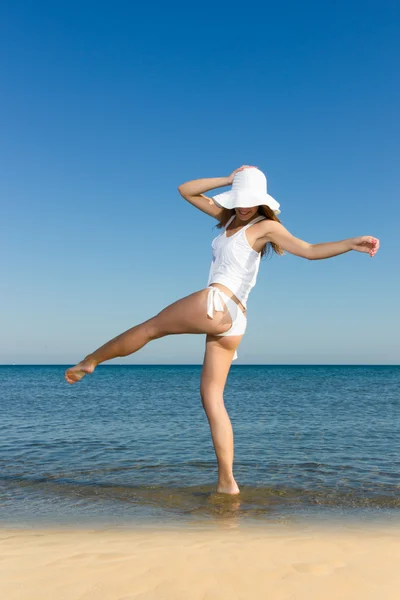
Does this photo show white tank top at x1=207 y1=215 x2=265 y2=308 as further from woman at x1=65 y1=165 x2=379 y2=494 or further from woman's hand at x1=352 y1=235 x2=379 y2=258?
woman's hand at x1=352 y1=235 x2=379 y2=258

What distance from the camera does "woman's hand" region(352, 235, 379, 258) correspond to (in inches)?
158

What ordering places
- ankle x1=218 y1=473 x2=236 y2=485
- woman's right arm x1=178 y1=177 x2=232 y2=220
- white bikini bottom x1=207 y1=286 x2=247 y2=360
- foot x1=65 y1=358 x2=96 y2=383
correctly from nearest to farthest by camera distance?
white bikini bottom x1=207 y1=286 x2=247 y2=360, woman's right arm x1=178 y1=177 x2=232 y2=220, foot x1=65 y1=358 x2=96 y2=383, ankle x1=218 y1=473 x2=236 y2=485

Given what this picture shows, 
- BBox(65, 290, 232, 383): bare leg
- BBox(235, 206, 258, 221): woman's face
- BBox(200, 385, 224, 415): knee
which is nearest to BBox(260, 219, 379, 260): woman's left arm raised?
BBox(235, 206, 258, 221): woman's face

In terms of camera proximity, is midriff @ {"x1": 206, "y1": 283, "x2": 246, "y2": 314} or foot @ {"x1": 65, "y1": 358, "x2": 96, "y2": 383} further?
foot @ {"x1": 65, "y1": 358, "x2": 96, "y2": 383}

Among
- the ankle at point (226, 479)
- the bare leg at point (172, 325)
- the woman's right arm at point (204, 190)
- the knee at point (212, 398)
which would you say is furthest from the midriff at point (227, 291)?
the ankle at point (226, 479)

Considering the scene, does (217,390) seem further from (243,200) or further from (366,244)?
(366,244)

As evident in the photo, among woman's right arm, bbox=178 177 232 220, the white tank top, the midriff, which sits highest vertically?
woman's right arm, bbox=178 177 232 220

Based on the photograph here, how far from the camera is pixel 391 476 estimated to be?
22.4ft

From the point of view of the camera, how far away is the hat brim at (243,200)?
4539 millimetres

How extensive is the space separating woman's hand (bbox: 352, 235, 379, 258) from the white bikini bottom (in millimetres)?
1110

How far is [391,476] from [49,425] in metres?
7.88

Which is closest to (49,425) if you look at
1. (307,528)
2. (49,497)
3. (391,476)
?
(49,497)

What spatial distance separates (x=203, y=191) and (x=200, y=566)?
10.3 feet

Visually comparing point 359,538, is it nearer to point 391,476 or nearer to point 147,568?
point 147,568
